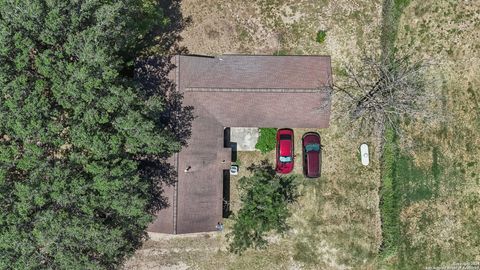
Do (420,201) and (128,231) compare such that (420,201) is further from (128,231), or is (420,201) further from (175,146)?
(128,231)

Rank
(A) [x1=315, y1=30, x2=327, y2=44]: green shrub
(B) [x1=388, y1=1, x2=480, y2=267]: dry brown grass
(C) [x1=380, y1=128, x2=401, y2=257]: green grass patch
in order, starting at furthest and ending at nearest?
(B) [x1=388, y1=1, x2=480, y2=267]: dry brown grass, (A) [x1=315, y1=30, x2=327, y2=44]: green shrub, (C) [x1=380, y1=128, x2=401, y2=257]: green grass patch

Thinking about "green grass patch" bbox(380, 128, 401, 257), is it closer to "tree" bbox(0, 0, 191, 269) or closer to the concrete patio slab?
the concrete patio slab

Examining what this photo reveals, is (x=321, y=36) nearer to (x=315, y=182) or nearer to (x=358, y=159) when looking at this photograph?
(x=358, y=159)

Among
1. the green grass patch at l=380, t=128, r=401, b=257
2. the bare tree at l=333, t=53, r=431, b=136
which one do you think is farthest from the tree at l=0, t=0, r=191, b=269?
the green grass patch at l=380, t=128, r=401, b=257

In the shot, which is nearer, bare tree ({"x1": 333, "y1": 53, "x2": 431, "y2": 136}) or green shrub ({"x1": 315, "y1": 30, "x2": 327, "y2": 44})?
bare tree ({"x1": 333, "y1": 53, "x2": 431, "y2": 136})

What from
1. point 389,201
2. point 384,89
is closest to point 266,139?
point 384,89

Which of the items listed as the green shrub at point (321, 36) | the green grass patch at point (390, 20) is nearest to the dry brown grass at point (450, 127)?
the green grass patch at point (390, 20)
